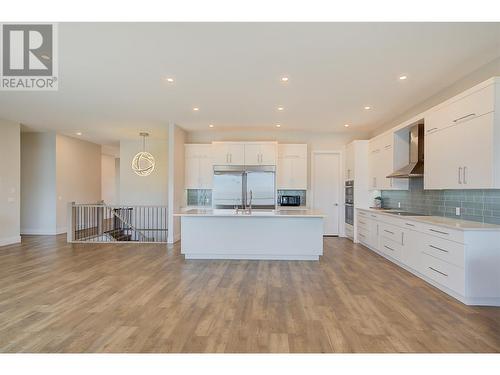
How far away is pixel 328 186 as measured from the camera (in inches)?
315

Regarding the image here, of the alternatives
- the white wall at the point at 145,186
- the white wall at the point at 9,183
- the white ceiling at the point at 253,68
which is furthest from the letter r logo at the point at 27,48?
the white wall at the point at 145,186

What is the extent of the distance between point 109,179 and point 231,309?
42.0ft

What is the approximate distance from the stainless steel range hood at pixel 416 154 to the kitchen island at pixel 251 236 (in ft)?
5.63

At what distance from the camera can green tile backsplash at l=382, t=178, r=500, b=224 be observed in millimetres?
3660

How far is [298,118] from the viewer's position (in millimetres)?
6477

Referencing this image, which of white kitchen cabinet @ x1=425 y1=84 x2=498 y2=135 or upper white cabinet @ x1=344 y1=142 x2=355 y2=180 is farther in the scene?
upper white cabinet @ x1=344 y1=142 x2=355 y2=180

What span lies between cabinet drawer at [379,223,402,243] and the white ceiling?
87.5 inches

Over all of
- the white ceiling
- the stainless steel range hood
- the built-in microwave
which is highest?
the white ceiling

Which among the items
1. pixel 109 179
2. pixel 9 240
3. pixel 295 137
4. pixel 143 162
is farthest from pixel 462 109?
pixel 109 179

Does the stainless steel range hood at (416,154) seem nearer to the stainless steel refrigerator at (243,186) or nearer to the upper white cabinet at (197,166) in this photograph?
the stainless steel refrigerator at (243,186)

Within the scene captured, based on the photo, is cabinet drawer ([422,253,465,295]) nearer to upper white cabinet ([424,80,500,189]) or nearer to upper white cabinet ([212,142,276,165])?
upper white cabinet ([424,80,500,189])

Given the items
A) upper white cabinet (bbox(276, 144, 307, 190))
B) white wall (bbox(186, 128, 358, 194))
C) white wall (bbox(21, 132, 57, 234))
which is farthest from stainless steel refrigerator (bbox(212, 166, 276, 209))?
white wall (bbox(21, 132, 57, 234))

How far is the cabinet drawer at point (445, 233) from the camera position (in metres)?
3.30

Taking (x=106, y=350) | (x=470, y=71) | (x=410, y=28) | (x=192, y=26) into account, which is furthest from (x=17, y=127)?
(x=470, y=71)
